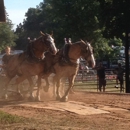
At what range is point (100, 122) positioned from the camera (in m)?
11.7

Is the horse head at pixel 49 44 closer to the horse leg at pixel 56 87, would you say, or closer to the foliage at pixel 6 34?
the horse leg at pixel 56 87

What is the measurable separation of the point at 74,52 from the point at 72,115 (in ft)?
10.8

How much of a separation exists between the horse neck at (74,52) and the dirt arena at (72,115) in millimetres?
1582

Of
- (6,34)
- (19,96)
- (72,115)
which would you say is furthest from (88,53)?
(6,34)

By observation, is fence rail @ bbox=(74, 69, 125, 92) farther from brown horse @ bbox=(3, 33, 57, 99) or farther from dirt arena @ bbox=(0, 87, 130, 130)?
brown horse @ bbox=(3, 33, 57, 99)

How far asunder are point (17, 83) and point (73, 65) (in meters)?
2.98

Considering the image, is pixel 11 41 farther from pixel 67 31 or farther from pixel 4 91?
pixel 4 91

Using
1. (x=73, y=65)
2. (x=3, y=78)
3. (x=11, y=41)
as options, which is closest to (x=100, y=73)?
(x=3, y=78)

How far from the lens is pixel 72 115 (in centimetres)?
1304

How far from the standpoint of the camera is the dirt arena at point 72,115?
35.1ft

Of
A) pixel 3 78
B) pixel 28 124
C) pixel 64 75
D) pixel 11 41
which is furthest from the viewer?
pixel 11 41

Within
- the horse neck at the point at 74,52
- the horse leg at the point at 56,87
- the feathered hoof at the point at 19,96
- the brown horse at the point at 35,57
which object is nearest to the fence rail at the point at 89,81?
the feathered hoof at the point at 19,96

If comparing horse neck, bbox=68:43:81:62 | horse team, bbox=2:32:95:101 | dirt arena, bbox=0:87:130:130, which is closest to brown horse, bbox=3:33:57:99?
horse team, bbox=2:32:95:101

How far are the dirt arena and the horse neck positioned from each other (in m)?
1.58
